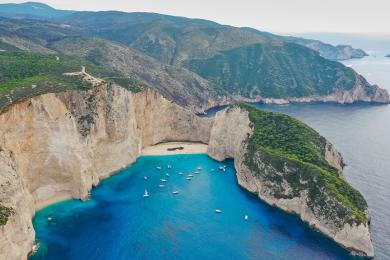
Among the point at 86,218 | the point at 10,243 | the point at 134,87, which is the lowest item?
the point at 86,218

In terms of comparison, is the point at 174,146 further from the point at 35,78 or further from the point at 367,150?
the point at 367,150

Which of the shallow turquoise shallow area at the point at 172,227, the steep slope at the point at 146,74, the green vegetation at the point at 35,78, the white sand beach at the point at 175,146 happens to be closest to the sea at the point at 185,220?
the shallow turquoise shallow area at the point at 172,227

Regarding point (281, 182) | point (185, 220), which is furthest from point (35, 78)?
point (281, 182)

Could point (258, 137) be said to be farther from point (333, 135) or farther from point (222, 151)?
point (333, 135)

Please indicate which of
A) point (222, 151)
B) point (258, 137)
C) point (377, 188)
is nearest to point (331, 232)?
point (377, 188)

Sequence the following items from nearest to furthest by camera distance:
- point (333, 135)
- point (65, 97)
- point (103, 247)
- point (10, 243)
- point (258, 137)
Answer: point (10, 243) → point (103, 247) → point (65, 97) → point (258, 137) → point (333, 135)

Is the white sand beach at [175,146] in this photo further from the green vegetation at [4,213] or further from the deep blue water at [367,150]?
the green vegetation at [4,213]

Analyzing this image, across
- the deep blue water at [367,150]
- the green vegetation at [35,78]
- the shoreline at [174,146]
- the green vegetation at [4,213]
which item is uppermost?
the green vegetation at [35,78]
